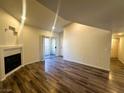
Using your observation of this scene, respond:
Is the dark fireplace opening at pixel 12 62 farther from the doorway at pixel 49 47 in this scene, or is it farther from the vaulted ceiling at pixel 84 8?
the doorway at pixel 49 47

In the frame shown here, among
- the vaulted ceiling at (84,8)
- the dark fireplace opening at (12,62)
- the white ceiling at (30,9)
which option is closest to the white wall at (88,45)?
the vaulted ceiling at (84,8)

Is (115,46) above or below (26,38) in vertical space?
below

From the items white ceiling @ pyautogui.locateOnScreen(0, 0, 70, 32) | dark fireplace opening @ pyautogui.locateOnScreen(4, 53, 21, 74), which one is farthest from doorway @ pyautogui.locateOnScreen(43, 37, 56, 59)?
white ceiling @ pyautogui.locateOnScreen(0, 0, 70, 32)

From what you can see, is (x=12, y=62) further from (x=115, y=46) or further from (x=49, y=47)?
(x=115, y=46)

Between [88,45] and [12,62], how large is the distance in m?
4.50

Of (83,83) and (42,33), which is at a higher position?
(42,33)

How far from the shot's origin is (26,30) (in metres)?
6.04

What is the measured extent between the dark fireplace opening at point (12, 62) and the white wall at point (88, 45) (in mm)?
3890

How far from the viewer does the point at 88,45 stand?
6.05m

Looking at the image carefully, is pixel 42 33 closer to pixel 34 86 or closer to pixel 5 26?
pixel 5 26

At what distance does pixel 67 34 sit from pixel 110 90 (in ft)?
18.1

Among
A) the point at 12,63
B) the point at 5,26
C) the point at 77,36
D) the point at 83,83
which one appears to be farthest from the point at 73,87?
the point at 77,36

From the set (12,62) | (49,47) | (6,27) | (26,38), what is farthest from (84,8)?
(49,47)

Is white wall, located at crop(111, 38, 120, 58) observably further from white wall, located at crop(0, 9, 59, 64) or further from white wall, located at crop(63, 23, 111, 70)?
white wall, located at crop(0, 9, 59, 64)
